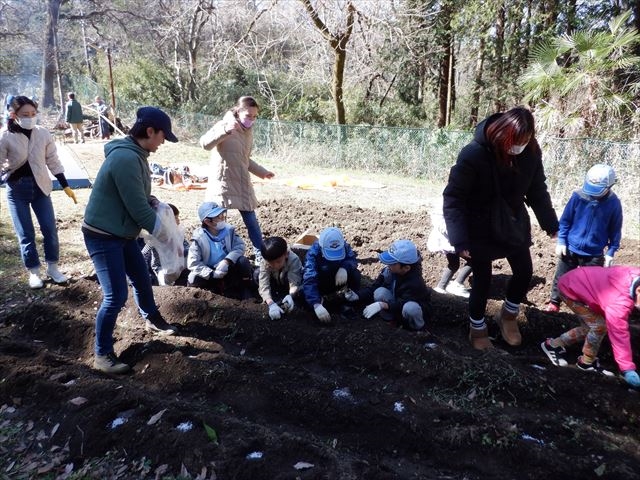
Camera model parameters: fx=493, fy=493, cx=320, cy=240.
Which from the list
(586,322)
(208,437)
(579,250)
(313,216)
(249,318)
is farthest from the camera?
(313,216)

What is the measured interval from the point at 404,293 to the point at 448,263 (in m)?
1.18

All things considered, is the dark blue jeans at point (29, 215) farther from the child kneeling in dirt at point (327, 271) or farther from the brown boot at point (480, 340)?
the brown boot at point (480, 340)

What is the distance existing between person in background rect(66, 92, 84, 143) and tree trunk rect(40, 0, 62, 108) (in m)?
8.71

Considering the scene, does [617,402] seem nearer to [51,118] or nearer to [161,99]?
[161,99]

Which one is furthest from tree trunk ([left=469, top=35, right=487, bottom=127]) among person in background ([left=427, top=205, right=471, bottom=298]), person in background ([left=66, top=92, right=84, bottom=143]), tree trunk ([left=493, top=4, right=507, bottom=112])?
person in background ([left=66, top=92, right=84, bottom=143])

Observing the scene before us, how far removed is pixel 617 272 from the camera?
11.0ft

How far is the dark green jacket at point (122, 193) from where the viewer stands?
307 cm

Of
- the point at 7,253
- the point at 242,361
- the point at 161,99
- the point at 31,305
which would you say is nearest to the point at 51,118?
the point at 161,99

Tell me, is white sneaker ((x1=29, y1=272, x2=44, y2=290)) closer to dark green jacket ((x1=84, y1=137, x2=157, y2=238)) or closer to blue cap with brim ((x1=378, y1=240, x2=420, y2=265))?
dark green jacket ((x1=84, y1=137, x2=157, y2=238))

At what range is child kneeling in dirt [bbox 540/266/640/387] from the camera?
10.6ft

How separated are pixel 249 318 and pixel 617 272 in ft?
9.24

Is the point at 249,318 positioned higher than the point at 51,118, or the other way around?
the point at 51,118

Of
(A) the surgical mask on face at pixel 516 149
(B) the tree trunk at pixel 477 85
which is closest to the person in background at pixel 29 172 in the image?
(A) the surgical mask on face at pixel 516 149

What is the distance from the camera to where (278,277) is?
Answer: 462 centimetres
